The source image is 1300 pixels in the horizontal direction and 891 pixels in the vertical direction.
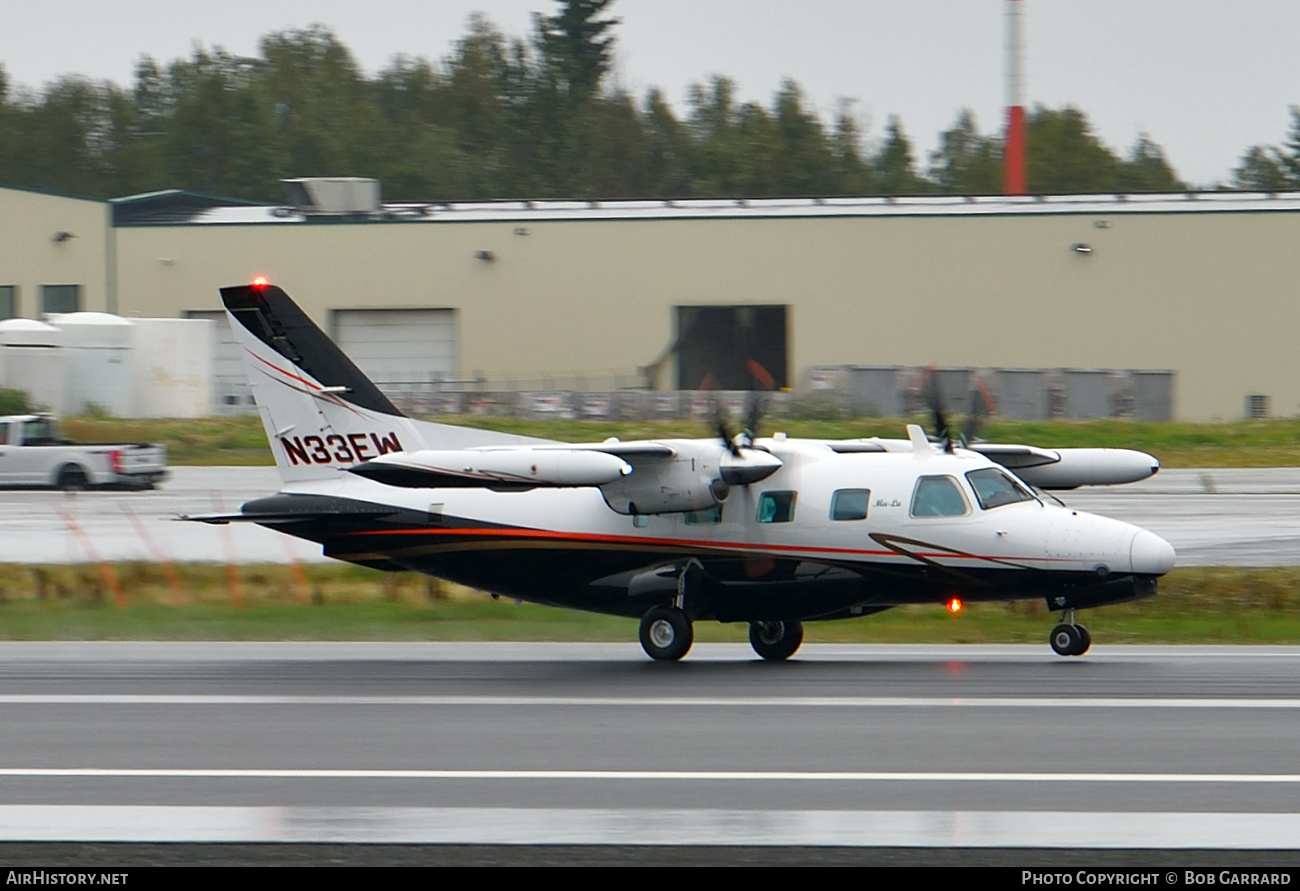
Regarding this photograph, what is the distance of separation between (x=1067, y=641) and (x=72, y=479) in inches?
1176

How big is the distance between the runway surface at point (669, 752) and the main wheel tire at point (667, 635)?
0.68 feet

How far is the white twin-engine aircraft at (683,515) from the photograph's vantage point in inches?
678

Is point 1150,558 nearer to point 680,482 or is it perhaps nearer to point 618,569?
point 680,482

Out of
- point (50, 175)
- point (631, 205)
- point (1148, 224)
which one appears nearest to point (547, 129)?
point (50, 175)

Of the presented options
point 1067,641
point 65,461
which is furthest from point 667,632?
point 65,461

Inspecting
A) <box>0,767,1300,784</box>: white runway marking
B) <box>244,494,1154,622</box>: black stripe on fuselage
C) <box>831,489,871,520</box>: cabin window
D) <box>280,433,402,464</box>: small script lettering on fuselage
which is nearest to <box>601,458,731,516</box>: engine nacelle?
<box>244,494,1154,622</box>: black stripe on fuselage

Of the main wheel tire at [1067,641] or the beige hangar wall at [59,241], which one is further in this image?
the beige hangar wall at [59,241]

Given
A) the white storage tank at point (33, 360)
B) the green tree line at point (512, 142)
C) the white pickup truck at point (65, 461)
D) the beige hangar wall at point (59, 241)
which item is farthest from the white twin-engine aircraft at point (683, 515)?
the green tree line at point (512, 142)

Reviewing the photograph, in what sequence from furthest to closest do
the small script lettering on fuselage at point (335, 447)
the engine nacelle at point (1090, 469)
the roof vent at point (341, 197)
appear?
1. the roof vent at point (341, 197)
2. the small script lettering on fuselage at point (335, 447)
3. the engine nacelle at point (1090, 469)

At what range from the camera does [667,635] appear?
725 inches

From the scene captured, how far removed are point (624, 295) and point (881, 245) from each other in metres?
9.05

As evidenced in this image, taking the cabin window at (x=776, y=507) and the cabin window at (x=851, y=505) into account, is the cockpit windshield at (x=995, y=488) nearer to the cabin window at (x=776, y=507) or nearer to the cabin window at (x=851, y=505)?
the cabin window at (x=851, y=505)

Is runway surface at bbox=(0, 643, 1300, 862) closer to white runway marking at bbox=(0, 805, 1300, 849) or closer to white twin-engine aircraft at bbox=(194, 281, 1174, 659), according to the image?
white runway marking at bbox=(0, 805, 1300, 849)

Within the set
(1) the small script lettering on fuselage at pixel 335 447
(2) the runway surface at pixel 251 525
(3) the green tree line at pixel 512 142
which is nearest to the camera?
(1) the small script lettering on fuselage at pixel 335 447
